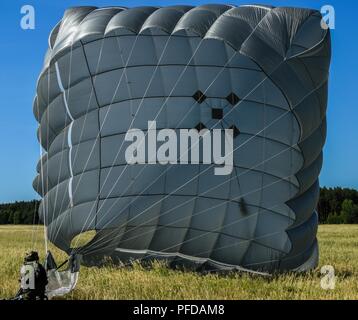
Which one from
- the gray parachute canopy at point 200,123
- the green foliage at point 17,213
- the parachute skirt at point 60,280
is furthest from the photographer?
the green foliage at point 17,213

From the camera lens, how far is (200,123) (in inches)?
355

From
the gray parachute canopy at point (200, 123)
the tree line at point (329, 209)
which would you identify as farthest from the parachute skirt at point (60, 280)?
the tree line at point (329, 209)

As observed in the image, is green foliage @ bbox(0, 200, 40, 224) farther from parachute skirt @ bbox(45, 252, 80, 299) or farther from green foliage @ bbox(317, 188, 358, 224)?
parachute skirt @ bbox(45, 252, 80, 299)

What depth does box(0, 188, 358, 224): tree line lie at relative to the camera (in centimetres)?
5288

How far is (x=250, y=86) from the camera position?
29.5 feet

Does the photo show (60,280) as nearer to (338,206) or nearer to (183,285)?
(183,285)

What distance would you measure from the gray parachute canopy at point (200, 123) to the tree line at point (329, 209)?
39.3 meters

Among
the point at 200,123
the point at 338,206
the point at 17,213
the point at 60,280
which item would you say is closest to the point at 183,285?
the point at 60,280

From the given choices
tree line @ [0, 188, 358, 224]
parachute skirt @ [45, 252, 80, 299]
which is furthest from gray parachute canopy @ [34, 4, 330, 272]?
tree line @ [0, 188, 358, 224]

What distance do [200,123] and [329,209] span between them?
56787mm

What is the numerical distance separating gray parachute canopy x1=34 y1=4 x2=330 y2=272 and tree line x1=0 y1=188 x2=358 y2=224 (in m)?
39.3

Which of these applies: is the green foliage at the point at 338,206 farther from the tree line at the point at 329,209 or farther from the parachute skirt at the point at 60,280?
the parachute skirt at the point at 60,280

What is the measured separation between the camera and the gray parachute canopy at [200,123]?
8.97 metres
